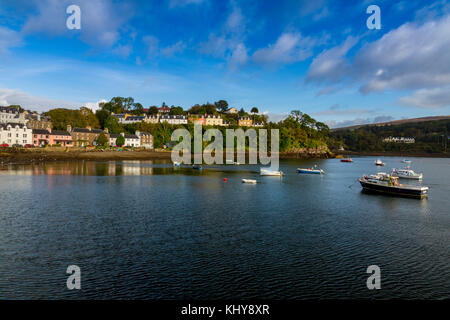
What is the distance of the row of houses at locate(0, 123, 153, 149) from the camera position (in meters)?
100

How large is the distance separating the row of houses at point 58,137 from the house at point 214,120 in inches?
1485

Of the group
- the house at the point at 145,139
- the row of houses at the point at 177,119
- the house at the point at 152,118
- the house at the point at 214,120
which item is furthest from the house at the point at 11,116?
the house at the point at 214,120

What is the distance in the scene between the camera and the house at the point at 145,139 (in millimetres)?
135125

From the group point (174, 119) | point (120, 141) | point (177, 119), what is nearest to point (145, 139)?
point (120, 141)

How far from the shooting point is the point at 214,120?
16775 centimetres

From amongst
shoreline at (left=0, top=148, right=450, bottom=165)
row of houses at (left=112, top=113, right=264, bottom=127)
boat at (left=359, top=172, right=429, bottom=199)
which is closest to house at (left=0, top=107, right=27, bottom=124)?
shoreline at (left=0, top=148, right=450, bottom=165)

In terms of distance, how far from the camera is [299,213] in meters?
28.5

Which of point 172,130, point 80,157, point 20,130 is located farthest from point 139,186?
point 172,130

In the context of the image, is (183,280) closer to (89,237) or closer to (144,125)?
(89,237)

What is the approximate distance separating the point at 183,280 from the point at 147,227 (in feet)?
31.2

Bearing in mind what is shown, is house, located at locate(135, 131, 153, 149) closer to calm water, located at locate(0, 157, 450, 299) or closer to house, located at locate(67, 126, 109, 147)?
house, located at locate(67, 126, 109, 147)

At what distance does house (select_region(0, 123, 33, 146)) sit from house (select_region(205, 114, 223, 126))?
280 ft

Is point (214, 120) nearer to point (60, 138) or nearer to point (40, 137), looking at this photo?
point (60, 138)
